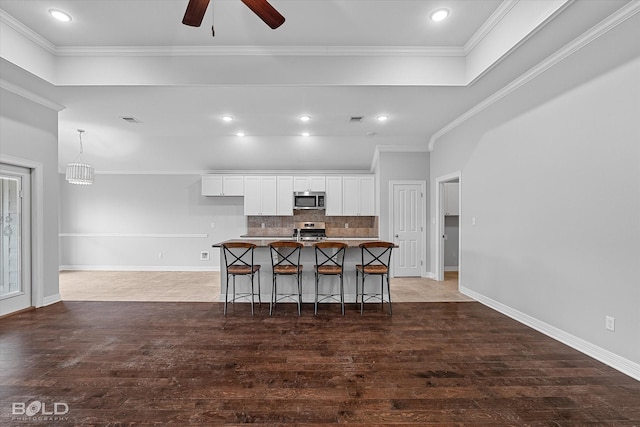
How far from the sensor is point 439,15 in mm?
2943

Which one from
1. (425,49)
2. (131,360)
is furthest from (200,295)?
(425,49)

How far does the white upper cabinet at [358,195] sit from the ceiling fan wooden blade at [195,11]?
5037 millimetres

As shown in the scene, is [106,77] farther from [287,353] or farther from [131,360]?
[287,353]

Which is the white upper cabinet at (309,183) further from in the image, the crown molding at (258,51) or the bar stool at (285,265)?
the crown molding at (258,51)

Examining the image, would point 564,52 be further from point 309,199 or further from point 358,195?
point 309,199

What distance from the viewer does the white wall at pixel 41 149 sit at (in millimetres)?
3713

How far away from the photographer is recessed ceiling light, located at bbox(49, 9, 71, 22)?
289cm

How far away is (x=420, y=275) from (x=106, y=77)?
243 inches

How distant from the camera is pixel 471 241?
4.65 meters

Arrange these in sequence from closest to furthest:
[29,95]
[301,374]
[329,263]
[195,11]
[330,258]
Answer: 1. [195,11]
2. [301,374]
3. [29,95]
4. [330,258]
5. [329,263]

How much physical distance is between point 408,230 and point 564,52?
3897 millimetres

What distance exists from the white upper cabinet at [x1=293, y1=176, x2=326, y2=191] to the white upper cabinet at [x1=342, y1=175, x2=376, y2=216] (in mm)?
531

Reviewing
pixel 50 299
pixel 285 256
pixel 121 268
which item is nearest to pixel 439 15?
pixel 285 256

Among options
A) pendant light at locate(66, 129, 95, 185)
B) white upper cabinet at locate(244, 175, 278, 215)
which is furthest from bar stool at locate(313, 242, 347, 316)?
pendant light at locate(66, 129, 95, 185)
